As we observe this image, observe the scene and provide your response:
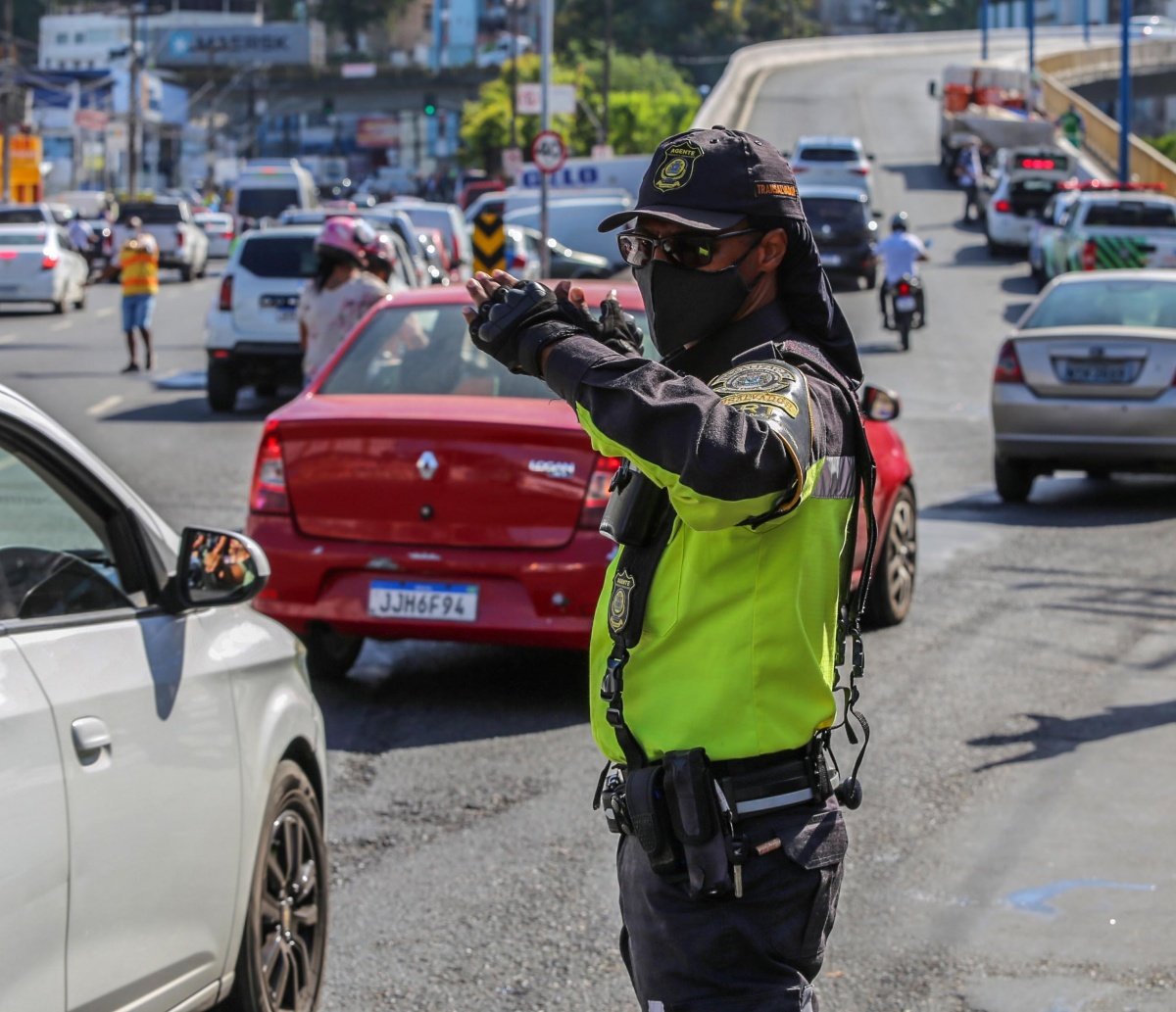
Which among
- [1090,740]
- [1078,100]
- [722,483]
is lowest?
[1090,740]

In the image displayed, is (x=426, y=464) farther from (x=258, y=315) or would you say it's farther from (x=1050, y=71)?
(x=1050, y=71)

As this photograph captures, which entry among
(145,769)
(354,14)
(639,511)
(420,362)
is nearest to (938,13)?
(354,14)

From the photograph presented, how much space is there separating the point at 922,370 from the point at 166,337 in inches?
465

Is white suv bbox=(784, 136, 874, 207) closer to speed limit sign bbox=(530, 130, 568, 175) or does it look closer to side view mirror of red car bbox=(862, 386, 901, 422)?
speed limit sign bbox=(530, 130, 568, 175)

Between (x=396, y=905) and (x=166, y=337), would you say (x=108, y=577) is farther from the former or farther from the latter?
(x=166, y=337)

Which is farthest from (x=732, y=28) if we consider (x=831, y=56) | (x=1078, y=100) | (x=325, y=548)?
(x=325, y=548)

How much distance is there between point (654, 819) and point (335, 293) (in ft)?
28.5

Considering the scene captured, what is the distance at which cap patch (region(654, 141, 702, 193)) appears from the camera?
297 cm

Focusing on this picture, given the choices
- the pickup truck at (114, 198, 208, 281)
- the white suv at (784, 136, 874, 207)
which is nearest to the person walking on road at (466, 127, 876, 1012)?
the white suv at (784, 136, 874, 207)

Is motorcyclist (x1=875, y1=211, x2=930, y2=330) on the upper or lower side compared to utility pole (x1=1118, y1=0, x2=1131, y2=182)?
lower

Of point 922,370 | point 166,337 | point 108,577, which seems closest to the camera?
point 108,577

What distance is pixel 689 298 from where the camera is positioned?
3014mm

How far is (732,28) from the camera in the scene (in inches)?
5581

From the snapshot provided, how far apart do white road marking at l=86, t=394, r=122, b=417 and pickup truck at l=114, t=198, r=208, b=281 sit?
28.3 metres
